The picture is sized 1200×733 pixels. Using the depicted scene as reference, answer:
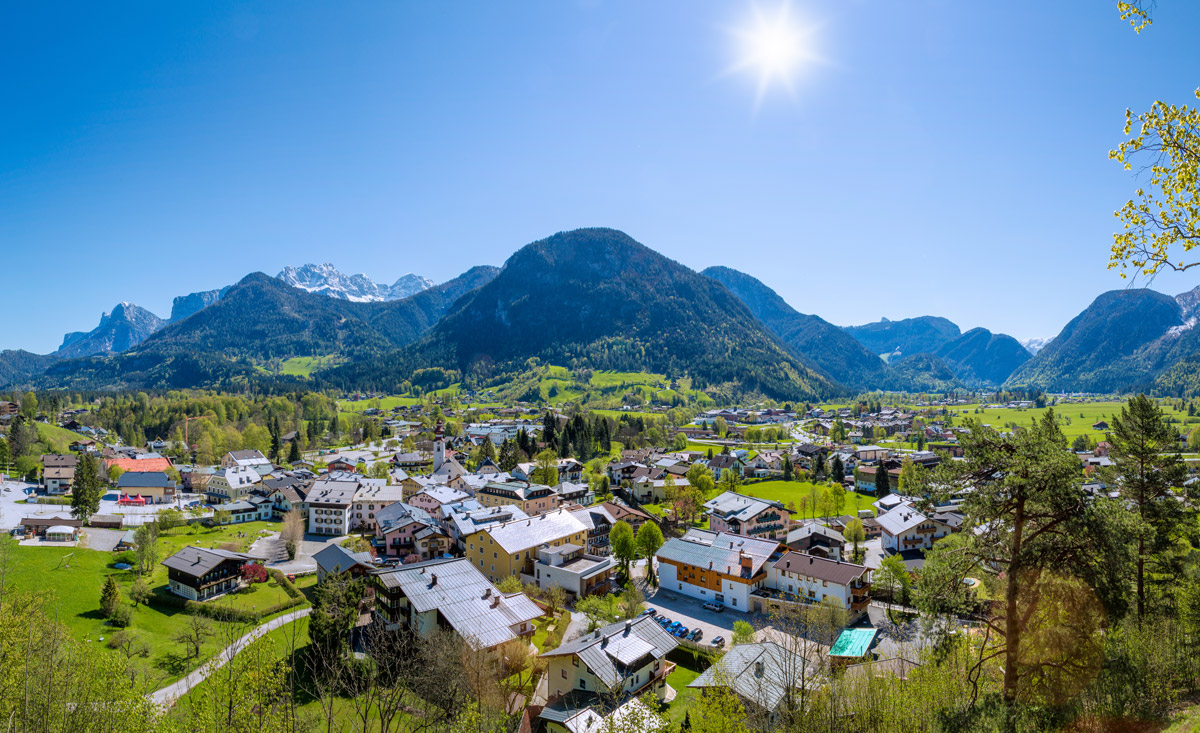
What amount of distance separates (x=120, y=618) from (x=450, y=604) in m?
23.1

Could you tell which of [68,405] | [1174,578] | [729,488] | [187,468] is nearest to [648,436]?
[729,488]

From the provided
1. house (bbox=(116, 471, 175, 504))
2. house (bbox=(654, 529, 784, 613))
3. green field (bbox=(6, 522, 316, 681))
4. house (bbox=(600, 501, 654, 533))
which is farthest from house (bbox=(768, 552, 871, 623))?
house (bbox=(116, 471, 175, 504))

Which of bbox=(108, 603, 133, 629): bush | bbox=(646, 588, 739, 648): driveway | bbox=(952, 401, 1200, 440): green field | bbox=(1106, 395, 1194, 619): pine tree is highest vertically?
bbox=(1106, 395, 1194, 619): pine tree

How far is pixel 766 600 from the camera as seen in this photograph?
136 ft

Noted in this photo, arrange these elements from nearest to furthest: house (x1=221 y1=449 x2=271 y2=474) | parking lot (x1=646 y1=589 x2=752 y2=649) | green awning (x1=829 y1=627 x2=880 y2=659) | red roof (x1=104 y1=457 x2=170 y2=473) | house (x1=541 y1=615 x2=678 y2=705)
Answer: house (x1=541 y1=615 x2=678 y2=705) → green awning (x1=829 y1=627 x2=880 y2=659) → parking lot (x1=646 y1=589 x2=752 y2=649) → red roof (x1=104 y1=457 x2=170 y2=473) → house (x1=221 y1=449 x2=271 y2=474)

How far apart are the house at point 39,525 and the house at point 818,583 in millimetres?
65448

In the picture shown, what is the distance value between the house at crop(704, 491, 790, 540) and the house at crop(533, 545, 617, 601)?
56.3 feet

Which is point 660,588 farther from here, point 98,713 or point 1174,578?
point 98,713

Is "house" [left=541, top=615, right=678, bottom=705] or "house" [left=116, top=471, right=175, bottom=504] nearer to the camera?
"house" [left=541, top=615, right=678, bottom=705]

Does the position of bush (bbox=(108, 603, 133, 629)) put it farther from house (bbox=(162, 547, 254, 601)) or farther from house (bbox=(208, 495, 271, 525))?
house (bbox=(208, 495, 271, 525))

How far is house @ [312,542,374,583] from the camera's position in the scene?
40.5 meters

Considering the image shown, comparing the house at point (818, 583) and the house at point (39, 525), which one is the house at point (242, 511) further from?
the house at point (818, 583)

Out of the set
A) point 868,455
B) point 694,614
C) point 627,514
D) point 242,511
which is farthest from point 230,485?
point 868,455

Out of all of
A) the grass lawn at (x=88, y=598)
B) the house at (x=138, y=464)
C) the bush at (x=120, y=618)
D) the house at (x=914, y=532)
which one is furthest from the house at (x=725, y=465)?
the house at (x=138, y=464)
